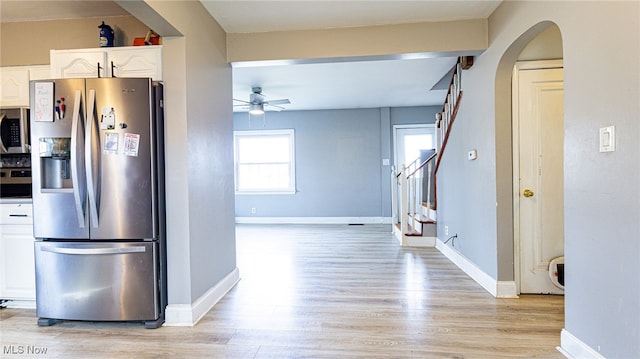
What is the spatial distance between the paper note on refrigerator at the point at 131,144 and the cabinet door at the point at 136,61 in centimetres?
47

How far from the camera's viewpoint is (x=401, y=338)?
2078 millimetres

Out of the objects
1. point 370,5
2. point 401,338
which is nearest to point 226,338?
Answer: point 401,338

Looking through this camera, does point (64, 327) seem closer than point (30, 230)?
Yes

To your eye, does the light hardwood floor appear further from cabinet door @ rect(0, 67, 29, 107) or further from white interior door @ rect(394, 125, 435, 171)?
white interior door @ rect(394, 125, 435, 171)

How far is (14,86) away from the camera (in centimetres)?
284

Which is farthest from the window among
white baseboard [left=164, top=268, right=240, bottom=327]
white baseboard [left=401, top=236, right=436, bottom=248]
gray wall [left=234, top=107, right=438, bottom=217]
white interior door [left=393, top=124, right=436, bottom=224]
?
white baseboard [left=164, top=268, right=240, bottom=327]

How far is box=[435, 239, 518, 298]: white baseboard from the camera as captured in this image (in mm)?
2715

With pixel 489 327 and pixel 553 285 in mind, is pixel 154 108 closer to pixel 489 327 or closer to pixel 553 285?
pixel 489 327

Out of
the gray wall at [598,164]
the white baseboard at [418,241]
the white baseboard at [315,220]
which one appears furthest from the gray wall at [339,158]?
the gray wall at [598,164]

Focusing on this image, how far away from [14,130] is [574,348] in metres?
4.44

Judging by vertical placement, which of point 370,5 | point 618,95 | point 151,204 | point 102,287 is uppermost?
point 370,5

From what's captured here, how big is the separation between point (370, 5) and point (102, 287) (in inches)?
115

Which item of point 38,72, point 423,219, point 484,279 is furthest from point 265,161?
point 484,279

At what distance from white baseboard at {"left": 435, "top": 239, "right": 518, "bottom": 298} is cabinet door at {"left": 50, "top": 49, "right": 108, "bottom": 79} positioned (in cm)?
359
